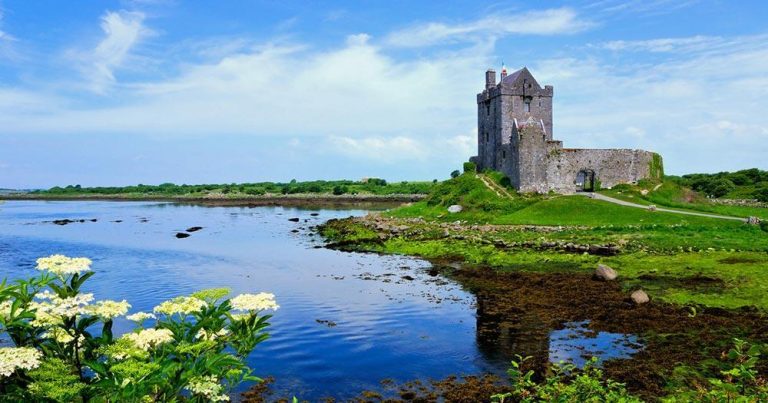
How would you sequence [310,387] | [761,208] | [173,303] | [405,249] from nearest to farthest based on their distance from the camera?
[173,303] → [310,387] → [405,249] → [761,208]

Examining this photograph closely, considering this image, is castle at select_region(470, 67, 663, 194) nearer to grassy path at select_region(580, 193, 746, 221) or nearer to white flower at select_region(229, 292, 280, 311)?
grassy path at select_region(580, 193, 746, 221)

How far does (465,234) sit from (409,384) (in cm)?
2955

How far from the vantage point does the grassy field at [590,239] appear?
2538cm

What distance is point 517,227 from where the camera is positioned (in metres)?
44.6

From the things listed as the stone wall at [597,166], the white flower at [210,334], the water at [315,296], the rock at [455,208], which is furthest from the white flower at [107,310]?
the stone wall at [597,166]

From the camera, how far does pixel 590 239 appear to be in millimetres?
36812

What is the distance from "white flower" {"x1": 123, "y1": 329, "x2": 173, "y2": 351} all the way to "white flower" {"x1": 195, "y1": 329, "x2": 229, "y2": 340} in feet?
1.30

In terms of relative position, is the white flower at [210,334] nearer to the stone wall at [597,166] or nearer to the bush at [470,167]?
the stone wall at [597,166]

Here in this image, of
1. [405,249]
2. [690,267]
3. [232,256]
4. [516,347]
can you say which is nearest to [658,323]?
[516,347]

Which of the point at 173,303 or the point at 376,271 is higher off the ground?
the point at 173,303

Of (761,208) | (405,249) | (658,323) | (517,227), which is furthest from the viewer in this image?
(761,208)

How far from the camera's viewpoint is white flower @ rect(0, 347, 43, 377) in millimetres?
5551

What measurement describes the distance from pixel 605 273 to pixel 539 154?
29144mm

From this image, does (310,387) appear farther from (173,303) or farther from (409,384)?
(173,303)
